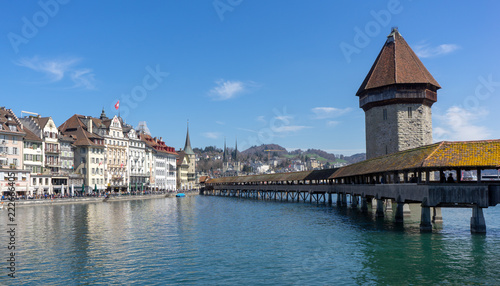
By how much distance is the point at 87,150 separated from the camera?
3445 inches

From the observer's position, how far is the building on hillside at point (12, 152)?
66.9m

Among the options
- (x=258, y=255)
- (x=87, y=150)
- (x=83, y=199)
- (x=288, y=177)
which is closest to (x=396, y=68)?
(x=288, y=177)

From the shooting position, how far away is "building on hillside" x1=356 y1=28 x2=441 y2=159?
186ft

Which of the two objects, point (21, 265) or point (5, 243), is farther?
point (5, 243)

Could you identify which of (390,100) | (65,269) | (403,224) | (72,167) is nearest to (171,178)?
(72,167)

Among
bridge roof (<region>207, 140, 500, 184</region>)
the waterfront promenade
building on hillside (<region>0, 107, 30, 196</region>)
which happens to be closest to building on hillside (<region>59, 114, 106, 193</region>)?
the waterfront promenade

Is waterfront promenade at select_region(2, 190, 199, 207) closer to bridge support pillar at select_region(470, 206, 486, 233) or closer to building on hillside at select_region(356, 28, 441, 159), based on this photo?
building on hillside at select_region(356, 28, 441, 159)

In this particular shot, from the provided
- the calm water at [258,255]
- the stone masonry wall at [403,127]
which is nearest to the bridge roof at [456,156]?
the calm water at [258,255]

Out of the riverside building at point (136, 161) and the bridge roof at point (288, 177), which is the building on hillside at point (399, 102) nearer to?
the bridge roof at point (288, 177)

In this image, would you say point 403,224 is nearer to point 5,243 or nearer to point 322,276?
point 322,276

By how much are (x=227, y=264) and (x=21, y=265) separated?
375 inches

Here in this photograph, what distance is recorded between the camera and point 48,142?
259 feet

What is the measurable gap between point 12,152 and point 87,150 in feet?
63.1

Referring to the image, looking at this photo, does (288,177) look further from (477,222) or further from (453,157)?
(453,157)
